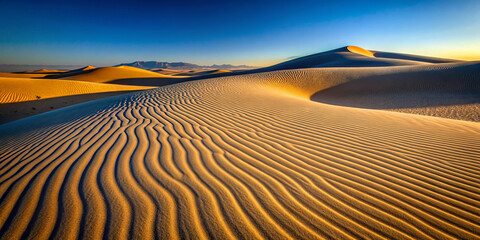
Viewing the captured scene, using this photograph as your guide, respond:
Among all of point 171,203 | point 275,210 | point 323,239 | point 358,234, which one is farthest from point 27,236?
point 358,234

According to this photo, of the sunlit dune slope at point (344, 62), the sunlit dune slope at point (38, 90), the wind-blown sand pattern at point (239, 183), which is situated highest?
the sunlit dune slope at point (344, 62)

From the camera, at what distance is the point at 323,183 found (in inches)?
79.0

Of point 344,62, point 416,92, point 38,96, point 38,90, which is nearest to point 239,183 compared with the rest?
point 416,92

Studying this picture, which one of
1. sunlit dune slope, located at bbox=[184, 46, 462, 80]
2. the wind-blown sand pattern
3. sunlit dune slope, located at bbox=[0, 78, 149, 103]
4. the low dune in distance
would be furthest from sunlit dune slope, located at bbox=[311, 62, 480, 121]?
sunlit dune slope, located at bbox=[0, 78, 149, 103]

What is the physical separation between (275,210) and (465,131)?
485cm

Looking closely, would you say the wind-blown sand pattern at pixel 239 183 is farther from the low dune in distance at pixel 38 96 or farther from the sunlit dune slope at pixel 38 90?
the sunlit dune slope at pixel 38 90

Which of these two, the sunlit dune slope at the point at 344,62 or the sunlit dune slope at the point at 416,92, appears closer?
the sunlit dune slope at the point at 416,92

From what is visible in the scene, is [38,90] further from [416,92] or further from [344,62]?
[344,62]

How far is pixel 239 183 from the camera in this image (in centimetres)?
196

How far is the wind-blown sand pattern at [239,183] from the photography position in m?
1.47

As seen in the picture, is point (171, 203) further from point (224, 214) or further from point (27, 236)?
point (27, 236)

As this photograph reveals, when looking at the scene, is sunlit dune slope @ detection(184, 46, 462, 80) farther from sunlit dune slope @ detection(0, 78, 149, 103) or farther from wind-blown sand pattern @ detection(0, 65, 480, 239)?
wind-blown sand pattern @ detection(0, 65, 480, 239)

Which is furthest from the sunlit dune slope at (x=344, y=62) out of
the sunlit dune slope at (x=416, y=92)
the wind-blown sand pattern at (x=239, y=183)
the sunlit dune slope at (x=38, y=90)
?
the wind-blown sand pattern at (x=239, y=183)

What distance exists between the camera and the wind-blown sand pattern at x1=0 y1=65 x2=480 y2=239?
4.83 ft
